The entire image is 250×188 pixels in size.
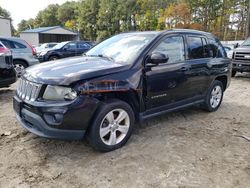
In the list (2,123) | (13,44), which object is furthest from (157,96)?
(13,44)

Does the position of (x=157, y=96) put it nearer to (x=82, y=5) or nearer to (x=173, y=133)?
(x=173, y=133)

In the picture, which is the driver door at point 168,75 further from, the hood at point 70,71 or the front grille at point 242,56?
the front grille at point 242,56

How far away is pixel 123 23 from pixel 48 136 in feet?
162

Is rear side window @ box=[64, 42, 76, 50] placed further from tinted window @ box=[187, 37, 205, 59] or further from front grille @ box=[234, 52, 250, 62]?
tinted window @ box=[187, 37, 205, 59]

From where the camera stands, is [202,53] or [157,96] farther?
[202,53]

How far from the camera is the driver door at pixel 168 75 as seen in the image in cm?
407

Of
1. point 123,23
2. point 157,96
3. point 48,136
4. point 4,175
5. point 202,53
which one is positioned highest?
point 123,23

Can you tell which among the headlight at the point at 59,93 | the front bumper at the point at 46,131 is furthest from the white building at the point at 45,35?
the headlight at the point at 59,93

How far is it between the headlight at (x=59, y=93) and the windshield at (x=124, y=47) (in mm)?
1025

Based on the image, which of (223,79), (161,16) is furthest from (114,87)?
(161,16)

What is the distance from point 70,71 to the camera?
3.43 m

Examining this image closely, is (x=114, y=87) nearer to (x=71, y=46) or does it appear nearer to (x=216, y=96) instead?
(x=216, y=96)

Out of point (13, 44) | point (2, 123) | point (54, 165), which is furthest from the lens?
point (13, 44)

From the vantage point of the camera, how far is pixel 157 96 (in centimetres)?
419
